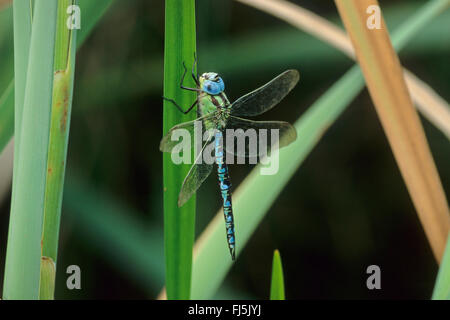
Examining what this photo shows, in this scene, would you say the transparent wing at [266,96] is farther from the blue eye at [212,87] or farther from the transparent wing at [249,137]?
the blue eye at [212,87]

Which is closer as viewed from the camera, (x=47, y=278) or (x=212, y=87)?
(x=47, y=278)

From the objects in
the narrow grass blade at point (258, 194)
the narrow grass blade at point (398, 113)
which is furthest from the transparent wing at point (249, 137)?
the narrow grass blade at point (398, 113)

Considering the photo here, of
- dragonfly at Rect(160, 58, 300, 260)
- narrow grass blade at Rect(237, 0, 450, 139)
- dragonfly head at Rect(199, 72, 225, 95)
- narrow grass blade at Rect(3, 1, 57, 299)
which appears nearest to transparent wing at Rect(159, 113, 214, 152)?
dragonfly at Rect(160, 58, 300, 260)

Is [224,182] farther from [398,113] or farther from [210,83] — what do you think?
[398,113]

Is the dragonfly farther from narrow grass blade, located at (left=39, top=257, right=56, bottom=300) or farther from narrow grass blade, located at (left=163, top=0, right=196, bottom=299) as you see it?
narrow grass blade, located at (left=39, top=257, right=56, bottom=300)

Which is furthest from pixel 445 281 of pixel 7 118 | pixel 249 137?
pixel 7 118

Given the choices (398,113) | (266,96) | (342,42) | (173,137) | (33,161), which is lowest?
(33,161)
